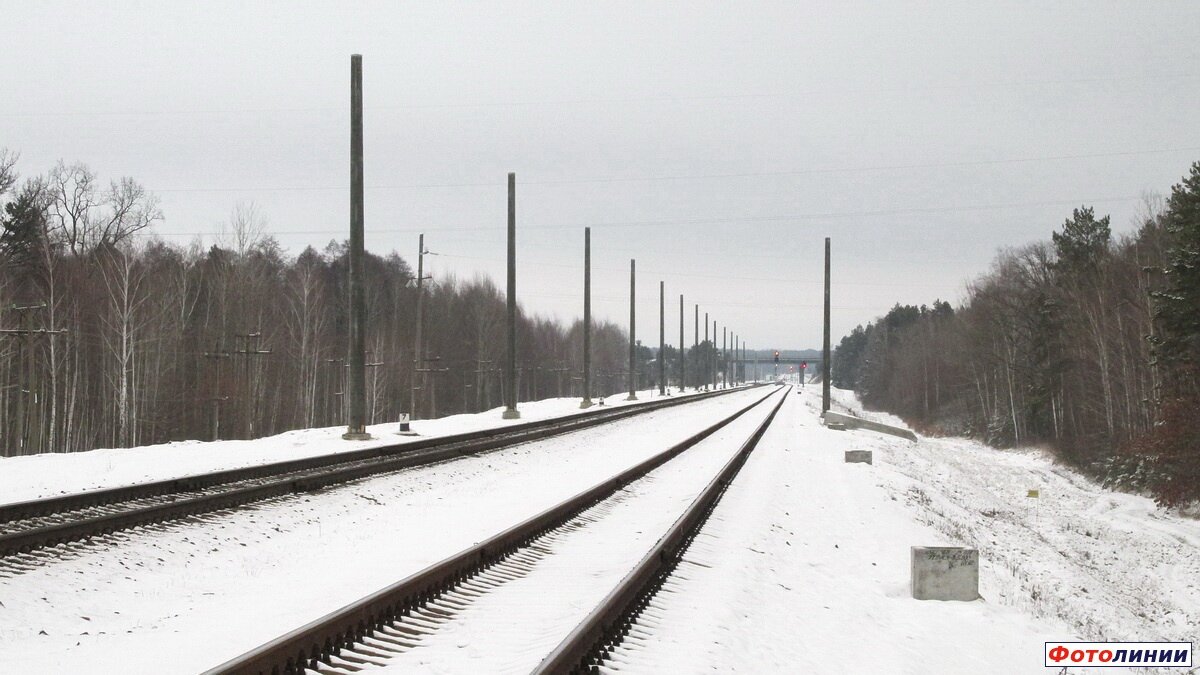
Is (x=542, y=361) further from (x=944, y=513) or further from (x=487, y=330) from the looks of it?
(x=944, y=513)

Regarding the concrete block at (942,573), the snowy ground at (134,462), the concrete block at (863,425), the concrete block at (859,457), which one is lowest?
the concrete block at (863,425)

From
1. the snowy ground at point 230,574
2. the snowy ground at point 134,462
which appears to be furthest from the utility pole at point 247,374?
the snowy ground at point 230,574

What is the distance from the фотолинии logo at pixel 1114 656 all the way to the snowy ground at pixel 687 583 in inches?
7.5

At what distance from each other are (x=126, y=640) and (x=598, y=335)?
18219cm

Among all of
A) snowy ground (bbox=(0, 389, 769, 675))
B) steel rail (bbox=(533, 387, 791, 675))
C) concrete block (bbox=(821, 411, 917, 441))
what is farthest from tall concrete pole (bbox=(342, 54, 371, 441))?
concrete block (bbox=(821, 411, 917, 441))

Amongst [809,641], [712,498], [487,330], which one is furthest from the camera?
[487,330]

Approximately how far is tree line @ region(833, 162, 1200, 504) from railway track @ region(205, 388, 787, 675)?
2799 cm

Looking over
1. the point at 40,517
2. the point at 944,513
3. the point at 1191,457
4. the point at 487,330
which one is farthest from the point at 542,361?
the point at 40,517

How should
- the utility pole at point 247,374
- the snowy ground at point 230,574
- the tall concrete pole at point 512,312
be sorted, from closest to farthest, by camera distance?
the snowy ground at point 230,574
the tall concrete pole at point 512,312
the utility pole at point 247,374

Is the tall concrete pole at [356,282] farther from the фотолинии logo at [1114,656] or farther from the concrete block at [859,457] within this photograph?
the фотолинии logo at [1114,656]

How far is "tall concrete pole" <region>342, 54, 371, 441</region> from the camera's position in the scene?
22.9 metres

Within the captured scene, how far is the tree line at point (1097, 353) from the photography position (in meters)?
36.0

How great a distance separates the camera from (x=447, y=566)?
25.1ft

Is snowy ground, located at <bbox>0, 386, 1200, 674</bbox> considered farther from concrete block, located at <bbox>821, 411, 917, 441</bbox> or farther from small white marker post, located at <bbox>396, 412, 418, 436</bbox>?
concrete block, located at <bbox>821, 411, 917, 441</bbox>
